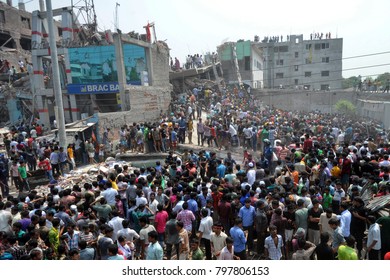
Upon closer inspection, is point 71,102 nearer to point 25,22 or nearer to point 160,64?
→ point 160,64

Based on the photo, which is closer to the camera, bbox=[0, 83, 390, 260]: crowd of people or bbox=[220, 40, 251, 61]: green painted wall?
bbox=[0, 83, 390, 260]: crowd of people

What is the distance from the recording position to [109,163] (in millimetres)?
14984

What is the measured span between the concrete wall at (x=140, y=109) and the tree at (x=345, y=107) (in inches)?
808

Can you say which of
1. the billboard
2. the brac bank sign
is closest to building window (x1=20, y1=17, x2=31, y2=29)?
the billboard

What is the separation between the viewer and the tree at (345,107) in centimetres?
3340

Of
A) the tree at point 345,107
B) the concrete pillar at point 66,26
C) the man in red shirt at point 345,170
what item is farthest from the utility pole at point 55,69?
the tree at point 345,107

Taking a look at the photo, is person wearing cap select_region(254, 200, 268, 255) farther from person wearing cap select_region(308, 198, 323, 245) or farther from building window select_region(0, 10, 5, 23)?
building window select_region(0, 10, 5, 23)

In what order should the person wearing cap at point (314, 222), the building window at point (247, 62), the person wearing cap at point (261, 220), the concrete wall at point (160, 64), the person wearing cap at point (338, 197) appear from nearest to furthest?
the person wearing cap at point (314, 222) < the person wearing cap at point (261, 220) < the person wearing cap at point (338, 197) < the concrete wall at point (160, 64) < the building window at point (247, 62)

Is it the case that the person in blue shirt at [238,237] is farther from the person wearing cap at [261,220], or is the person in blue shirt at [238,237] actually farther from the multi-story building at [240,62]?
the multi-story building at [240,62]

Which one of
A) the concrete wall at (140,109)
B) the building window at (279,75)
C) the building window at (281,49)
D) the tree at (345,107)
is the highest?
the building window at (281,49)

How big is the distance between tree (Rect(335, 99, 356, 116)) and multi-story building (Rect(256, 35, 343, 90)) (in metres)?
10.6

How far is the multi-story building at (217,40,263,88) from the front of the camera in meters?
37.1

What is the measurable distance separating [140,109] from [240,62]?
2300cm
